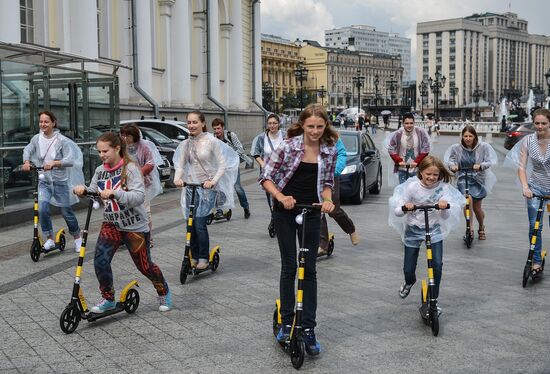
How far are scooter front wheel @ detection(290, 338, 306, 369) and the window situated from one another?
19.6 m

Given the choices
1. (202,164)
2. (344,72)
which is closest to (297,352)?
(202,164)

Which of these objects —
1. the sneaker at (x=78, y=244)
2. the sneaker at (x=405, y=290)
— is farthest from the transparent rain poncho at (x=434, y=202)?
the sneaker at (x=78, y=244)

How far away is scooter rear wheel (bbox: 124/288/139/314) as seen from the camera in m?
6.51

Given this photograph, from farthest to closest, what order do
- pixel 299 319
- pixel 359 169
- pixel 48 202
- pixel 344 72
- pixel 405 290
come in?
pixel 344 72 → pixel 359 169 → pixel 48 202 → pixel 405 290 → pixel 299 319

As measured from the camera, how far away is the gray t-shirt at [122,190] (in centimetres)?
612

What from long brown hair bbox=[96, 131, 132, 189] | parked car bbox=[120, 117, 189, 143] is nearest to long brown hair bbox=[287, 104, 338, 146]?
long brown hair bbox=[96, 131, 132, 189]

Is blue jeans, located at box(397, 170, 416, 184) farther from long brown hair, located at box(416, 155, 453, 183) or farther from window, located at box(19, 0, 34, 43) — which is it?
window, located at box(19, 0, 34, 43)

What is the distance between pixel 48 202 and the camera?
935cm

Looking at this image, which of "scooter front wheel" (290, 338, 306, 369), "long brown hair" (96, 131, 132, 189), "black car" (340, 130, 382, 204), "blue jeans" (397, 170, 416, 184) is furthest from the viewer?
"black car" (340, 130, 382, 204)

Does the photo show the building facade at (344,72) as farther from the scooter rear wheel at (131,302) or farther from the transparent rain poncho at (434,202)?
the scooter rear wheel at (131,302)

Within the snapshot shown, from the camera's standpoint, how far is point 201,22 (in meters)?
38.2

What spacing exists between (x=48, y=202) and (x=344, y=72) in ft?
532

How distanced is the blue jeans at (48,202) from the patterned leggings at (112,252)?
10.9 feet

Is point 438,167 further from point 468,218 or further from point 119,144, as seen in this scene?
point 468,218
